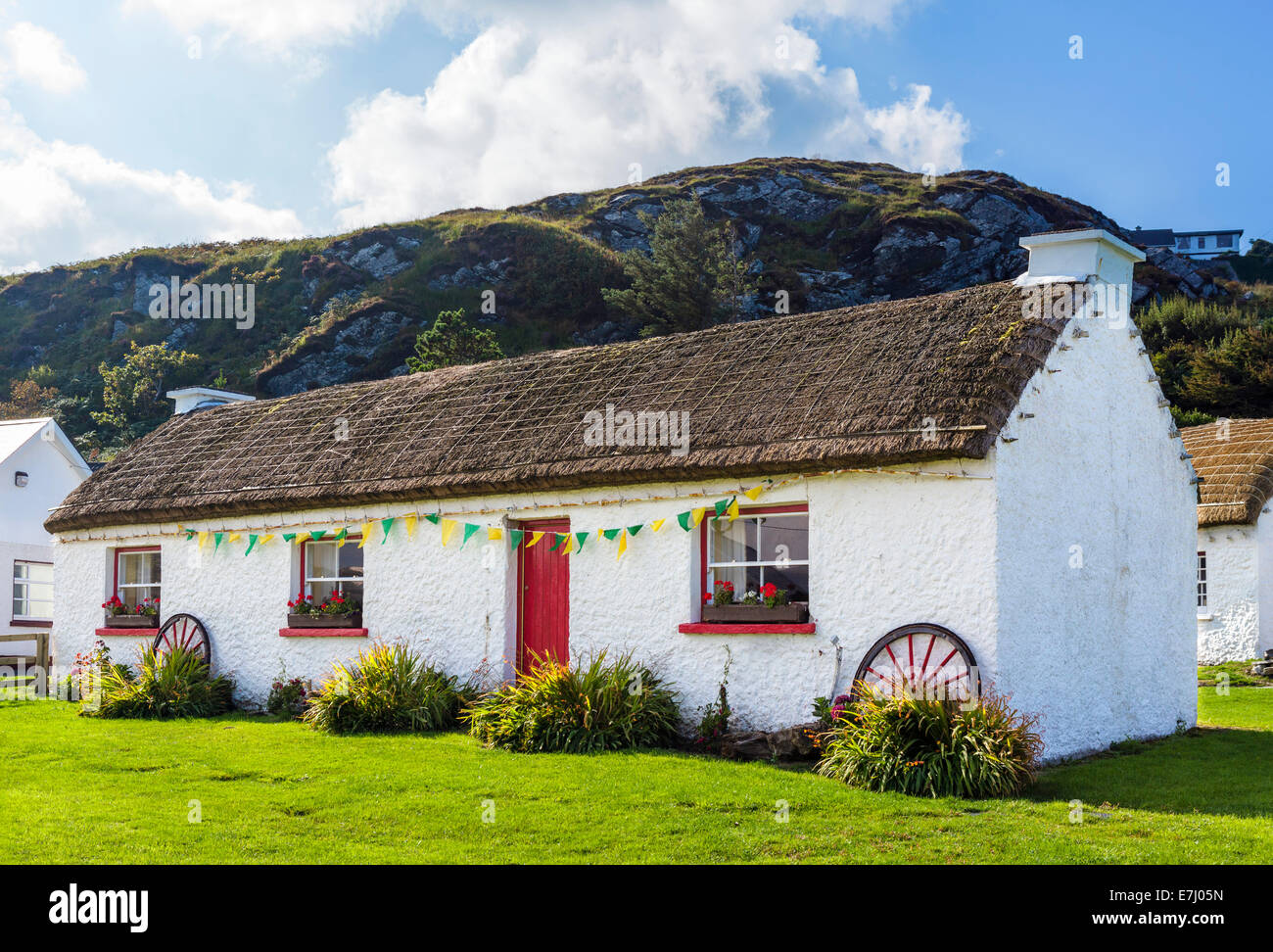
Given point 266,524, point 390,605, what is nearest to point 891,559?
point 390,605

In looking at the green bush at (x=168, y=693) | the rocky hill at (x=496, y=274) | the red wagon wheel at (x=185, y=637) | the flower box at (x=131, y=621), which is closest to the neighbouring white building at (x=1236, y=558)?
the green bush at (x=168, y=693)

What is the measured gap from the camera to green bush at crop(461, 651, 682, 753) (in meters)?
11.1

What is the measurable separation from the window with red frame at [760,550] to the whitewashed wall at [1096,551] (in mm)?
2040

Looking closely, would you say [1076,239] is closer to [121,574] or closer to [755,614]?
[755,614]

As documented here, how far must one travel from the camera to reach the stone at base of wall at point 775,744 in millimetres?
10273

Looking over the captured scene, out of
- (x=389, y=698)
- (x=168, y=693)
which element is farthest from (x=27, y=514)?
(x=389, y=698)

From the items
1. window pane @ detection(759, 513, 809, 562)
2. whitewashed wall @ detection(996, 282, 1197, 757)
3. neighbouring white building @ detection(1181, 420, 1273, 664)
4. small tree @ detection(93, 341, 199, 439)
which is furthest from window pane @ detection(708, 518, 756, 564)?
small tree @ detection(93, 341, 199, 439)

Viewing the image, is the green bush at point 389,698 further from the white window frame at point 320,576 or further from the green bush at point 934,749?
the green bush at point 934,749

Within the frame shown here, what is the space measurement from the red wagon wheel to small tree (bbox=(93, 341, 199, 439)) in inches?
1112

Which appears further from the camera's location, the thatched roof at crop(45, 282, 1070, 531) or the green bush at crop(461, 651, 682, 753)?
the green bush at crop(461, 651, 682, 753)

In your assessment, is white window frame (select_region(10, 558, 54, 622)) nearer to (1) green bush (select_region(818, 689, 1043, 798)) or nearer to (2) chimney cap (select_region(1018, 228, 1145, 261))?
(1) green bush (select_region(818, 689, 1043, 798))
